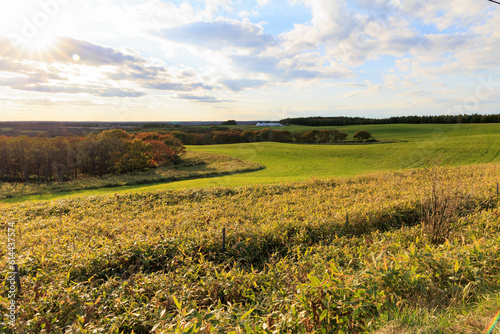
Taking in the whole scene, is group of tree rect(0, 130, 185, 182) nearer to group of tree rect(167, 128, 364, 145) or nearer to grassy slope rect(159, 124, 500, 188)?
grassy slope rect(159, 124, 500, 188)

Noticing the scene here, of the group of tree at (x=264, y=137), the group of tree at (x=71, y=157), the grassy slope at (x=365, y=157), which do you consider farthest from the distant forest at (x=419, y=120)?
the group of tree at (x=71, y=157)

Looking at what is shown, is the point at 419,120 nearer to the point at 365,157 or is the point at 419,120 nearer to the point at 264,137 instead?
the point at 264,137

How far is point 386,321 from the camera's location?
10.6ft

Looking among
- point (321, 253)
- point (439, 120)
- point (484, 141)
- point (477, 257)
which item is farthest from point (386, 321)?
point (439, 120)

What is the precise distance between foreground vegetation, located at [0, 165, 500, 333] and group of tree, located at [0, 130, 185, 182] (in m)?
27.1

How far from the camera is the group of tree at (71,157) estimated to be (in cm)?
3269

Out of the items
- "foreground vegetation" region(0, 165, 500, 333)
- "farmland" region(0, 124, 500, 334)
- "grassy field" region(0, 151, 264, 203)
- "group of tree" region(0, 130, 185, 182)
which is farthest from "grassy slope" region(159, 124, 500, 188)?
"foreground vegetation" region(0, 165, 500, 333)

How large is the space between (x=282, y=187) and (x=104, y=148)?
32.6 meters

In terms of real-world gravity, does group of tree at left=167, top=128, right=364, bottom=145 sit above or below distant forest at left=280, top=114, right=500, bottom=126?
below

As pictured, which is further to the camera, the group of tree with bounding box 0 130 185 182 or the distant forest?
the distant forest

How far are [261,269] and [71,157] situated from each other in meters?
39.0

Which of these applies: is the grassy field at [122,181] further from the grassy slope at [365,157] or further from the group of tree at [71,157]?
the grassy slope at [365,157]

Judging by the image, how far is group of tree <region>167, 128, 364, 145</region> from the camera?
72.6 meters

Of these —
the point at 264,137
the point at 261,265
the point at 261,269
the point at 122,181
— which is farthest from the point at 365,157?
the point at 261,269
